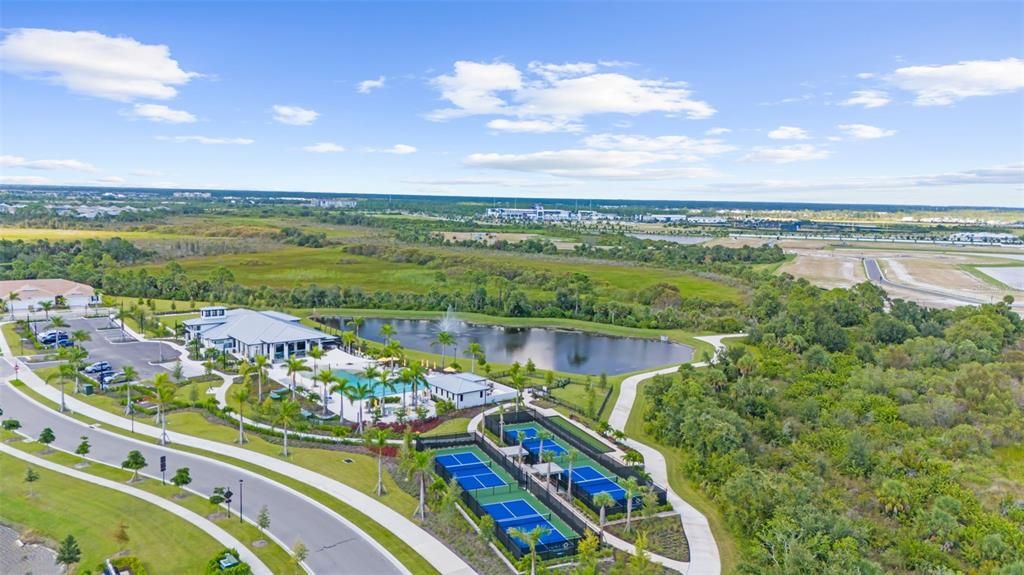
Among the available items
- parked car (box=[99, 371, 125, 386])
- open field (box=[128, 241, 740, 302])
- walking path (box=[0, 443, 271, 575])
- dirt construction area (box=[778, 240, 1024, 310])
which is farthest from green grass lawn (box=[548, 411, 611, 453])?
dirt construction area (box=[778, 240, 1024, 310])

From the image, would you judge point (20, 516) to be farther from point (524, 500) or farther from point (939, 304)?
point (939, 304)

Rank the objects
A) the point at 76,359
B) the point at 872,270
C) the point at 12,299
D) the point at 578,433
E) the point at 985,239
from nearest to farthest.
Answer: the point at 578,433, the point at 76,359, the point at 12,299, the point at 872,270, the point at 985,239

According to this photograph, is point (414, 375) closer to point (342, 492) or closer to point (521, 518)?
point (342, 492)

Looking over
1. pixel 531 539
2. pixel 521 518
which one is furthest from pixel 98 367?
pixel 531 539

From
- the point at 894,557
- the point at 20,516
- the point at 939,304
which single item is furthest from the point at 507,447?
the point at 939,304

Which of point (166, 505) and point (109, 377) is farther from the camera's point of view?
point (109, 377)

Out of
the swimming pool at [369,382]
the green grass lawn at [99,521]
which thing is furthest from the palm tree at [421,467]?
the swimming pool at [369,382]

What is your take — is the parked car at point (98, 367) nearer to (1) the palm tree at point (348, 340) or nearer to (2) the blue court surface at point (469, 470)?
(1) the palm tree at point (348, 340)
